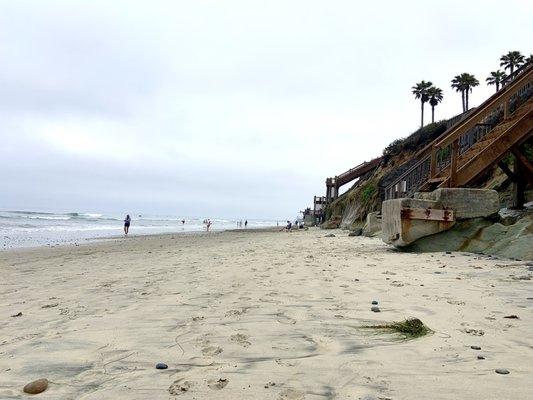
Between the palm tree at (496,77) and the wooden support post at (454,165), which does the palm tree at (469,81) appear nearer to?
the palm tree at (496,77)

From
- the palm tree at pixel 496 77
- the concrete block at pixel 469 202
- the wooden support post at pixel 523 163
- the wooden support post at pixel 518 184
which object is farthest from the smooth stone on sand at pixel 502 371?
the palm tree at pixel 496 77

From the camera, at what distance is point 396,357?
2684 millimetres

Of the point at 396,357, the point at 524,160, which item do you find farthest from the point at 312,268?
the point at 524,160

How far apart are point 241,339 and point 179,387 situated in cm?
89

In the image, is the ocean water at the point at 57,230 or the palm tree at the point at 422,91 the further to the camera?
the palm tree at the point at 422,91

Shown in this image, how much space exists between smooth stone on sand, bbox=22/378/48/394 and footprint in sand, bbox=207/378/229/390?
0.92 m

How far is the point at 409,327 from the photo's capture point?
3.27 m

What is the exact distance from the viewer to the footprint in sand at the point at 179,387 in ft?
7.32

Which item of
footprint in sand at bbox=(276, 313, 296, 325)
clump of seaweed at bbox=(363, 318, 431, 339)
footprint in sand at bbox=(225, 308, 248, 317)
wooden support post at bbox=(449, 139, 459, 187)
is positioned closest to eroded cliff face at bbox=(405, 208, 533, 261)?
wooden support post at bbox=(449, 139, 459, 187)

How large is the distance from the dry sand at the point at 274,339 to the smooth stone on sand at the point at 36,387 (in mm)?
53

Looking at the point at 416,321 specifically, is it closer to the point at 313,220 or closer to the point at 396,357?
the point at 396,357

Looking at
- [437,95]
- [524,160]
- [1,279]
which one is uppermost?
[437,95]

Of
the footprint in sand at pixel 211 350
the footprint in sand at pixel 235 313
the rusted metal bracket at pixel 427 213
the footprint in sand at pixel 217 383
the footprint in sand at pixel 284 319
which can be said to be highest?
the rusted metal bracket at pixel 427 213

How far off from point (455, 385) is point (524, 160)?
10482 mm
